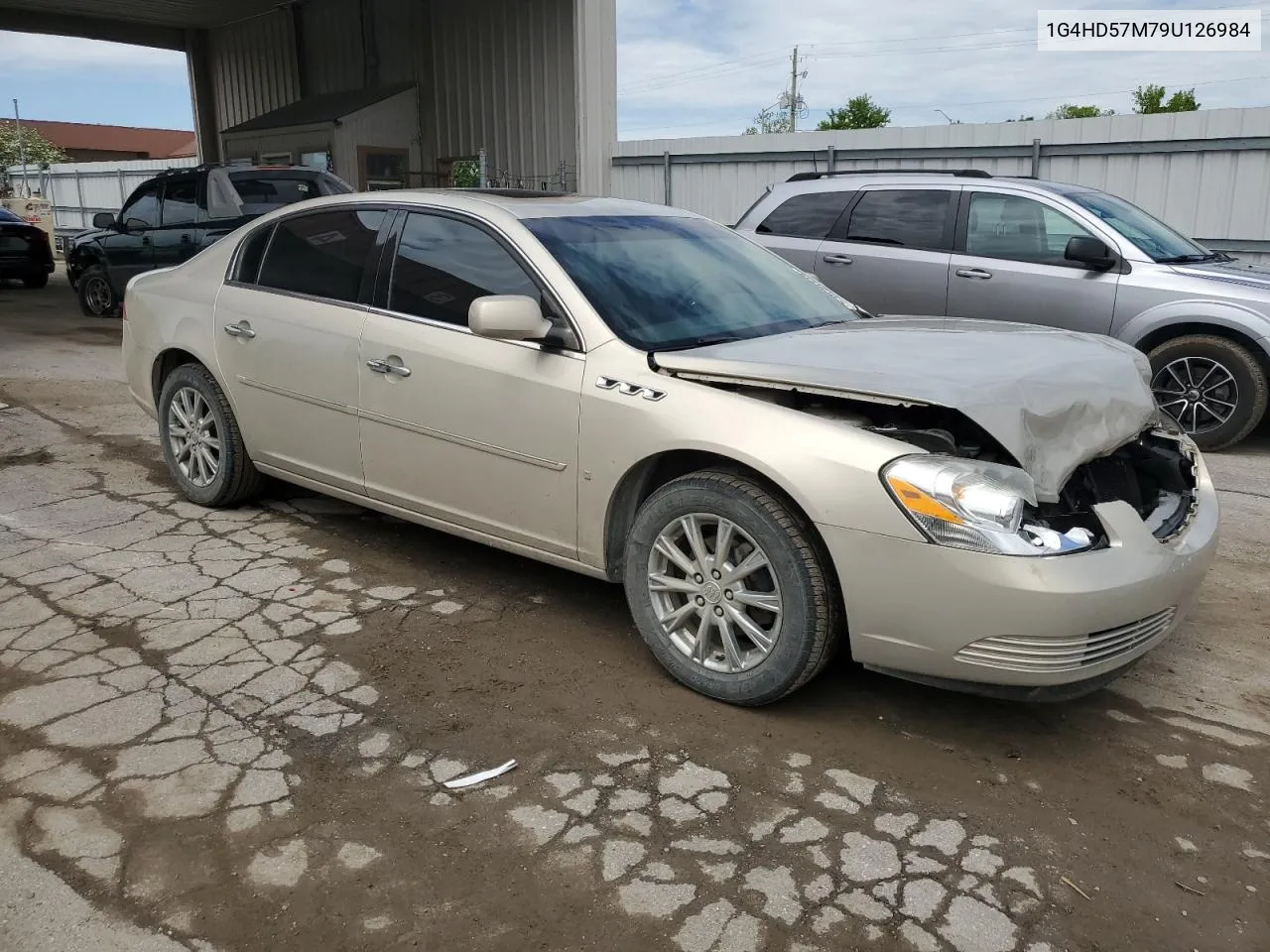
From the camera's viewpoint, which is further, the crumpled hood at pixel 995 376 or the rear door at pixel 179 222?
the rear door at pixel 179 222

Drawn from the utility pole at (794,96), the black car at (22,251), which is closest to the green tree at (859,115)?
the utility pole at (794,96)

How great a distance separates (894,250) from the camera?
25.9ft

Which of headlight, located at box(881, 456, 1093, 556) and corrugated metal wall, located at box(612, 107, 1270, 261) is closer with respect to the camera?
headlight, located at box(881, 456, 1093, 556)

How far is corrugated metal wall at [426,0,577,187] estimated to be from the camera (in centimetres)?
1545

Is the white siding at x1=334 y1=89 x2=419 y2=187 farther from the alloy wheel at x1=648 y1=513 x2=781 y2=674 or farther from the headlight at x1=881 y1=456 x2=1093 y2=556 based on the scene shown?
the headlight at x1=881 y1=456 x2=1093 y2=556

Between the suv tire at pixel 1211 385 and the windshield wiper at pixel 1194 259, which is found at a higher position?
the windshield wiper at pixel 1194 259

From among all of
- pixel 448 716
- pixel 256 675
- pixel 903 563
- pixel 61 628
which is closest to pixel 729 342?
pixel 903 563

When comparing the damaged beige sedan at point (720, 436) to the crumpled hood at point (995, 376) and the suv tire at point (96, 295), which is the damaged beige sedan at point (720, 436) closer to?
the crumpled hood at point (995, 376)

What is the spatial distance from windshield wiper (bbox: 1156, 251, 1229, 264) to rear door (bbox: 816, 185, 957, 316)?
1439 millimetres

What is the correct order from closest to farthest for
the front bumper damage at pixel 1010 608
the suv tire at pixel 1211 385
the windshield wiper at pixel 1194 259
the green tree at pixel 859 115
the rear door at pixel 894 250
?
the front bumper damage at pixel 1010 608, the suv tire at pixel 1211 385, the windshield wiper at pixel 1194 259, the rear door at pixel 894 250, the green tree at pixel 859 115

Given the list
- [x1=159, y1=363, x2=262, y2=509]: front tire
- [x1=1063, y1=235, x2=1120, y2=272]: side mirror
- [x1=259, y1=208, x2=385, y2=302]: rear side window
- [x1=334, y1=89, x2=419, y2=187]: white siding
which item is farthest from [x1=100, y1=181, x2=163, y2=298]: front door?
[x1=1063, y1=235, x2=1120, y2=272]: side mirror

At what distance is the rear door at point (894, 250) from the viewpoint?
7.76m

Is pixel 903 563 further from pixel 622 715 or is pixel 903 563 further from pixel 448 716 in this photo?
pixel 448 716

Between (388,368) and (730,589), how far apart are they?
1737mm
